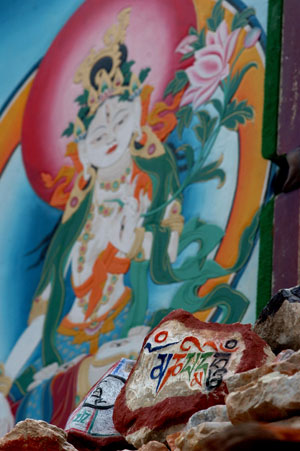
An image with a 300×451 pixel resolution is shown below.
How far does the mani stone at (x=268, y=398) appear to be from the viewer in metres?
1.43

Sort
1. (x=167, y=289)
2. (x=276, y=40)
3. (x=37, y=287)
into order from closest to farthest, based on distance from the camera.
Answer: (x=276, y=40)
(x=167, y=289)
(x=37, y=287)

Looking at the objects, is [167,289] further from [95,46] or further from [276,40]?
[95,46]

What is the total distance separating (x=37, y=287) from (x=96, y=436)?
3.99m

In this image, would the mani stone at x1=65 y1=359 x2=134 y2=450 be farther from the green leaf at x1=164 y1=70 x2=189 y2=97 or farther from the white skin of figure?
the green leaf at x1=164 y1=70 x2=189 y2=97

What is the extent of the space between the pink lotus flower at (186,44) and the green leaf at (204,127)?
449 millimetres

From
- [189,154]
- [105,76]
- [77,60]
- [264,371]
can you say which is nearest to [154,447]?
[264,371]

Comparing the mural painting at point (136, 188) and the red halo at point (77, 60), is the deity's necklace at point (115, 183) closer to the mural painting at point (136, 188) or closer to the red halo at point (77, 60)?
the mural painting at point (136, 188)

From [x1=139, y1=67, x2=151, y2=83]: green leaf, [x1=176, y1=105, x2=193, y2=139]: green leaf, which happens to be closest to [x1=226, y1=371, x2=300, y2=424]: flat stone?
[x1=176, y1=105, x2=193, y2=139]: green leaf

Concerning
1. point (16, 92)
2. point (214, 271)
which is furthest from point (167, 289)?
point (16, 92)

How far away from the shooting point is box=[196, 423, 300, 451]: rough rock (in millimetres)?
Answer: 1041

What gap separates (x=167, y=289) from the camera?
527 cm

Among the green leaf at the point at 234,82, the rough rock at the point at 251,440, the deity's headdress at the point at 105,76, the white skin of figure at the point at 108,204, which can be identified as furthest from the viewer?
the deity's headdress at the point at 105,76

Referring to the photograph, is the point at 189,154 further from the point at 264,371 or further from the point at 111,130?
the point at 264,371

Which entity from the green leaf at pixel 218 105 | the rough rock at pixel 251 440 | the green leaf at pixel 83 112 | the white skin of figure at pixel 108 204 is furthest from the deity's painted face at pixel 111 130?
the rough rock at pixel 251 440
